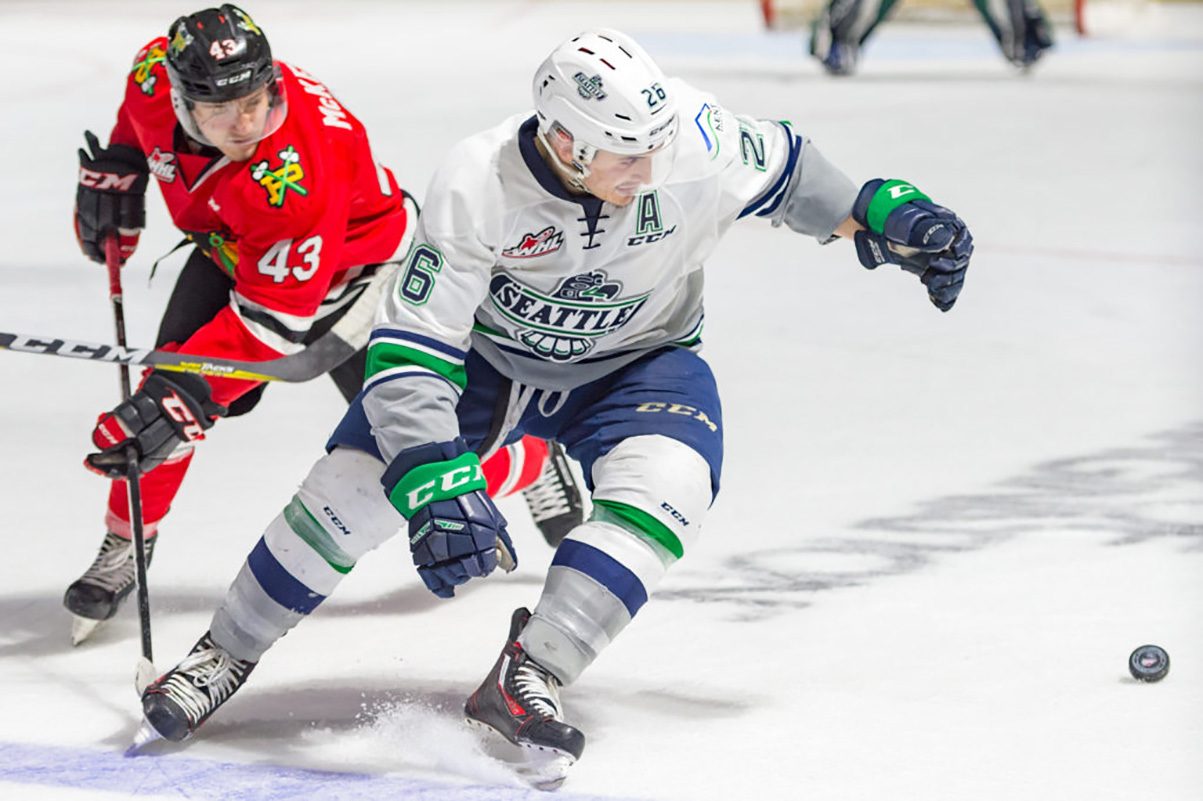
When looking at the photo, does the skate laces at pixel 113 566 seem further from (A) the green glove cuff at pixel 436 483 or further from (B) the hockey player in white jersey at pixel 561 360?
(A) the green glove cuff at pixel 436 483

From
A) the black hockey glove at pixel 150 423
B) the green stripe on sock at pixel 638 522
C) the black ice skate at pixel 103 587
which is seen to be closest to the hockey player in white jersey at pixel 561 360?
the green stripe on sock at pixel 638 522

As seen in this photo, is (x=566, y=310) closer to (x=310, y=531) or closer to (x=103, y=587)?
(x=310, y=531)

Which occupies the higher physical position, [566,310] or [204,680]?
[566,310]

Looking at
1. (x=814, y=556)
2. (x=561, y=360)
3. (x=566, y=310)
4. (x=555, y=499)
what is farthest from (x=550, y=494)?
(x=566, y=310)

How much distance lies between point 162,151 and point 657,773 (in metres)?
1.36

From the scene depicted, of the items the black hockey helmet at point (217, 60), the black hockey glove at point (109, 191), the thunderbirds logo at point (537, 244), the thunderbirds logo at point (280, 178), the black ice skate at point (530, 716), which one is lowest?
the black ice skate at point (530, 716)

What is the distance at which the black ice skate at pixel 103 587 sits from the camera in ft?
10.4

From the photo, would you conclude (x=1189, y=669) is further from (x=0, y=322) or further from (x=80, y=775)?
(x=0, y=322)

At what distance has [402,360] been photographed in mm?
Answer: 2551

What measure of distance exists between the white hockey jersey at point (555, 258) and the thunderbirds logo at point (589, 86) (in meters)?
0.12

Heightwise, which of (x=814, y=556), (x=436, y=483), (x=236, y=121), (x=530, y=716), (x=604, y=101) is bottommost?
(x=814, y=556)

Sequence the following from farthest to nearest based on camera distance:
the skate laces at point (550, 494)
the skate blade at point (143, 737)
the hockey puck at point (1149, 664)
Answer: the skate laces at point (550, 494) < the hockey puck at point (1149, 664) < the skate blade at point (143, 737)

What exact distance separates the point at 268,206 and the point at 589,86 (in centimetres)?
72

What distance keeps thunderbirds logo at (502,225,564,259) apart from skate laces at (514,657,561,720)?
0.54 m
